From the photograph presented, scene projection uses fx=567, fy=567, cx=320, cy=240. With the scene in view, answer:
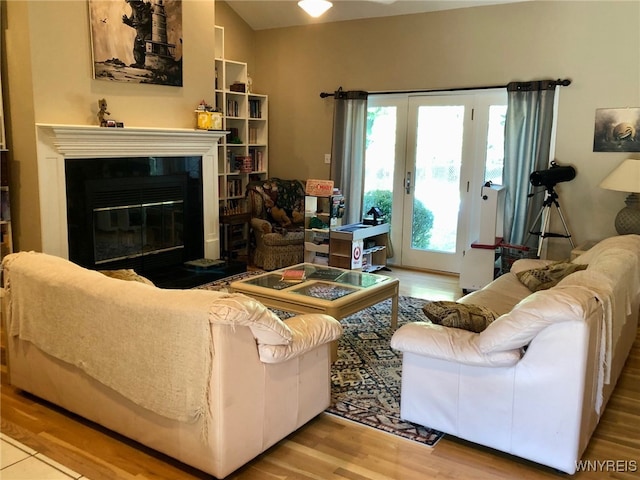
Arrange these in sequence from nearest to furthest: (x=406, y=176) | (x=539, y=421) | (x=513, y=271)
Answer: (x=539, y=421), (x=513, y=271), (x=406, y=176)

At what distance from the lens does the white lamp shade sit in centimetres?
461

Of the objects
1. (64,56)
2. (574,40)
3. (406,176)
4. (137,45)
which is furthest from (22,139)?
(574,40)

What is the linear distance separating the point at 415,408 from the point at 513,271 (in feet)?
6.73

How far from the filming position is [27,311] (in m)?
2.92

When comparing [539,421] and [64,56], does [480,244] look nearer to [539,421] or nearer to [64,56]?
[539,421]

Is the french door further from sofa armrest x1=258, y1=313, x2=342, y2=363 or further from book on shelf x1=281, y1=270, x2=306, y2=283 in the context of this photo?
sofa armrest x1=258, y1=313, x2=342, y2=363

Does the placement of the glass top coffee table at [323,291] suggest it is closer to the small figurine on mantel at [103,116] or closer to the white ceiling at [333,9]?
the small figurine on mantel at [103,116]

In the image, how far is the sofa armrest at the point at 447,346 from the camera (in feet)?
8.21

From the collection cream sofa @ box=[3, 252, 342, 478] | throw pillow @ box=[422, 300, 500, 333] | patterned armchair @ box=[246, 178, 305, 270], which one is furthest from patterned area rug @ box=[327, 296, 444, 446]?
patterned armchair @ box=[246, 178, 305, 270]

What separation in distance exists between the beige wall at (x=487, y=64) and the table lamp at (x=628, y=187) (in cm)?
30

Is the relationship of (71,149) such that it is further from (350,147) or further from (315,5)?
(350,147)

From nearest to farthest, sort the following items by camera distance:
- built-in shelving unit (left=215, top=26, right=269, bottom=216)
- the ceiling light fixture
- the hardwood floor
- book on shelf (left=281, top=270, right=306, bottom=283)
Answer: the hardwood floor < book on shelf (left=281, top=270, right=306, bottom=283) < the ceiling light fixture < built-in shelving unit (left=215, top=26, right=269, bottom=216)

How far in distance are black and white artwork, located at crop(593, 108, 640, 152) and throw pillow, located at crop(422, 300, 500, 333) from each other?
10.6 ft

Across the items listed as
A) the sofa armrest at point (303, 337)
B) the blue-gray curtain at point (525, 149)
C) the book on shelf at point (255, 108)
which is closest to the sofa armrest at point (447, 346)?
the sofa armrest at point (303, 337)
